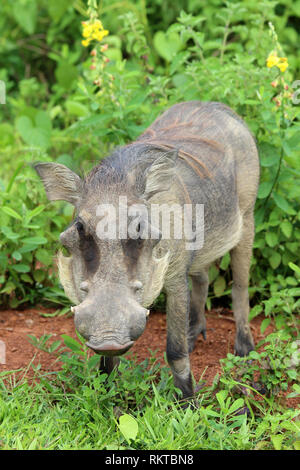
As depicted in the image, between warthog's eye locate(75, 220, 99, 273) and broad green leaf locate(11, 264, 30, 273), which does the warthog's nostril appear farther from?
broad green leaf locate(11, 264, 30, 273)

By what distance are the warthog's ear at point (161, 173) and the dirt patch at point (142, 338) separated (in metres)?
1.01

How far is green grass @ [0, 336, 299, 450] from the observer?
2.92 metres

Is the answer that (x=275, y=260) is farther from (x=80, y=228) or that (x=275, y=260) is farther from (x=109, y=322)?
(x=109, y=322)

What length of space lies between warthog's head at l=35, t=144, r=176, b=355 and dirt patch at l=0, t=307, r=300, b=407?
851mm

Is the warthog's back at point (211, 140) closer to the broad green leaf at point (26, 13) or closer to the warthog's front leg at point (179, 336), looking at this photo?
the warthog's front leg at point (179, 336)

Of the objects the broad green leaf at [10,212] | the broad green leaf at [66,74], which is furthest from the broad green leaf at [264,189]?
the broad green leaf at [66,74]

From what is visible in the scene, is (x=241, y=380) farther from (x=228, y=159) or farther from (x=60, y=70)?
(x=60, y=70)

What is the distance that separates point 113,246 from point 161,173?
0.53 meters

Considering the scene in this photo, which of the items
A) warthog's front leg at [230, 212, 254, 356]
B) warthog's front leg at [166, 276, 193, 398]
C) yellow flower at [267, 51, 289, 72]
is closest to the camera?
warthog's front leg at [166, 276, 193, 398]

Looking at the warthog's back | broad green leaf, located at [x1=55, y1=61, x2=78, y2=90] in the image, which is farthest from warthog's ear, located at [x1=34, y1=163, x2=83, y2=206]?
broad green leaf, located at [x1=55, y1=61, x2=78, y2=90]

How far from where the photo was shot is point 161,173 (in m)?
3.18

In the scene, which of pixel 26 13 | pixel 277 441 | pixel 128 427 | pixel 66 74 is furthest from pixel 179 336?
pixel 26 13

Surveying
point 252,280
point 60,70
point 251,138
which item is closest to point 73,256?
point 251,138

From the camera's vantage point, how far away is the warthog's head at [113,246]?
2.68m
